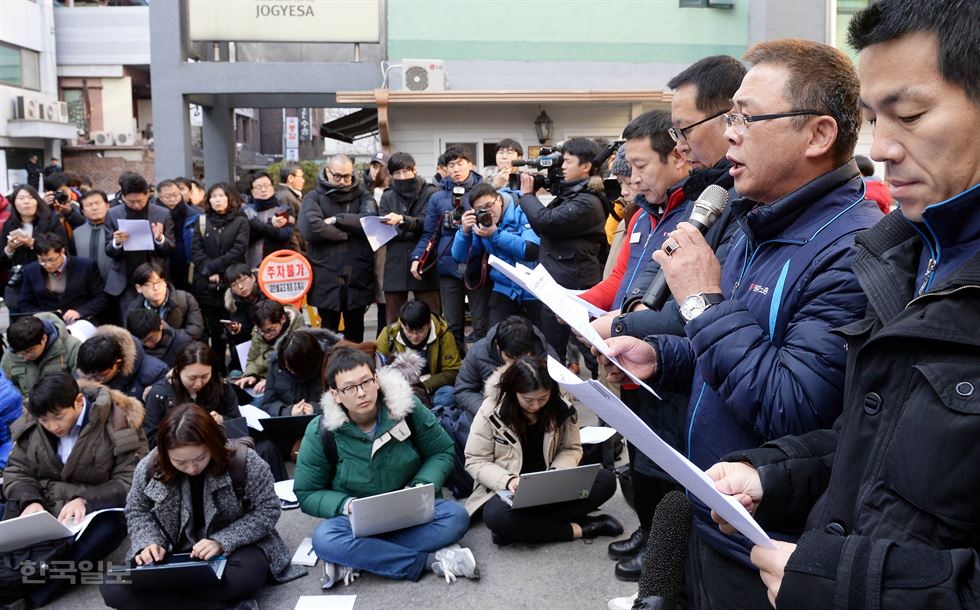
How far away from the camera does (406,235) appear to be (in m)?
6.84

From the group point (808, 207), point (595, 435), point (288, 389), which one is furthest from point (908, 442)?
point (288, 389)

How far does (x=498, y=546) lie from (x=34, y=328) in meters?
3.32

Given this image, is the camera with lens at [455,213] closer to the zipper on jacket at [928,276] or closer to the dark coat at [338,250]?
the dark coat at [338,250]

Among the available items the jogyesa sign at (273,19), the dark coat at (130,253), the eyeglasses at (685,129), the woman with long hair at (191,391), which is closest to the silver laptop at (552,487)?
the woman with long hair at (191,391)

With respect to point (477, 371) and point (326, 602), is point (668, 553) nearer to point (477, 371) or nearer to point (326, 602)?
point (326, 602)

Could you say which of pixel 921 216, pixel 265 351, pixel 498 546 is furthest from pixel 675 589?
pixel 265 351

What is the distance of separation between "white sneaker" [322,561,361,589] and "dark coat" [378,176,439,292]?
334 centimetres

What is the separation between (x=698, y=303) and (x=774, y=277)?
15 cm

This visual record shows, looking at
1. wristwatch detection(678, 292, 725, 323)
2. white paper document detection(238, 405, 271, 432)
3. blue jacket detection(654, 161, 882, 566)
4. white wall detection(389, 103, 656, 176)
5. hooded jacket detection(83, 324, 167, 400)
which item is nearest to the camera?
blue jacket detection(654, 161, 882, 566)

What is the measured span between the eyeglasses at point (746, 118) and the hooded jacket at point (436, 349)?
4.22 meters

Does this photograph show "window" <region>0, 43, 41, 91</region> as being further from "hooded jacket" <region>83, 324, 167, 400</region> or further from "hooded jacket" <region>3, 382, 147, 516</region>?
"hooded jacket" <region>3, 382, 147, 516</region>

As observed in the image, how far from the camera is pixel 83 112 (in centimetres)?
2712

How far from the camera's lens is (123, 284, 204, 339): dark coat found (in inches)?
253

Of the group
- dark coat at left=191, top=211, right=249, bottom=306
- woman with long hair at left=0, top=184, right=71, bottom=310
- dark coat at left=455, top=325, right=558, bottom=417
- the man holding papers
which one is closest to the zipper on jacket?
dark coat at left=455, top=325, right=558, bottom=417
